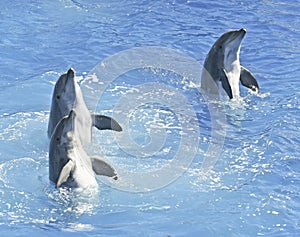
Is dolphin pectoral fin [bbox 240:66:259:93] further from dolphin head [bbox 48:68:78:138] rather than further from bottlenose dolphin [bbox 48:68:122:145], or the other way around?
dolphin head [bbox 48:68:78:138]

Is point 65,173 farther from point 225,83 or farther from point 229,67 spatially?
point 229,67

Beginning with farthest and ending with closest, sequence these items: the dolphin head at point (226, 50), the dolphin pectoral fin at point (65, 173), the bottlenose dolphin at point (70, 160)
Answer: the dolphin head at point (226, 50)
the bottlenose dolphin at point (70, 160)
the dolphin pectoral fin at point (65, 173)

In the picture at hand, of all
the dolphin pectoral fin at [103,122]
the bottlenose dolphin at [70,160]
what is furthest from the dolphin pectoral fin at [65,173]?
the dolphin pectoral fin at [103,122]

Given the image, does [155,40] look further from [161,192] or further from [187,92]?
[161,192]

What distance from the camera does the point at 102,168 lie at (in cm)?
738

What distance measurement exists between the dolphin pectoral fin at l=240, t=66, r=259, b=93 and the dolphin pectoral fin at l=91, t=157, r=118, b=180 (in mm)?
3314

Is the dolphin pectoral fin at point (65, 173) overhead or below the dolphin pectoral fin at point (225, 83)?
below

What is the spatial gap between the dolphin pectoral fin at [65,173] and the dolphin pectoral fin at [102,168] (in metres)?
0.41

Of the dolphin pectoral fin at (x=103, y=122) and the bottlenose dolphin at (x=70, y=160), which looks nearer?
the bottlenose dolphin at (x=70, y=160)

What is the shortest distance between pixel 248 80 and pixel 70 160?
375cm

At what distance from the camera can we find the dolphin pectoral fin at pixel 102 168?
7.32 metres

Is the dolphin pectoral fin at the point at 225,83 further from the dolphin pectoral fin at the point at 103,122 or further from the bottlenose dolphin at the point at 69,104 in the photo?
the bottlenose dolphin at the point at 69,104

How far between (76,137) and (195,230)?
1.66m

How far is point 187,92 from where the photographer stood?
1023 centimetres
